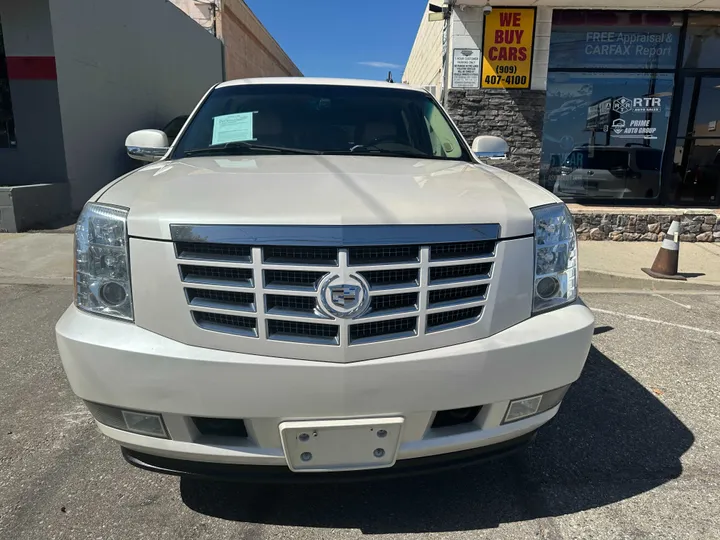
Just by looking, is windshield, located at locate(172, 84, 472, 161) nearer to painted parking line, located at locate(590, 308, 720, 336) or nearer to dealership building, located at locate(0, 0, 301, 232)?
painted parking line, located at locate(590, 308, 720, 336)

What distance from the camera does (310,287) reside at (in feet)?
5.77

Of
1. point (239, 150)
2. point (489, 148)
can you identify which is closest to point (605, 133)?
point (489, 148)

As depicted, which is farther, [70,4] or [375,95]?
[70,4]

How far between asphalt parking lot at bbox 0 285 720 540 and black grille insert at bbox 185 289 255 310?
0.95 metres

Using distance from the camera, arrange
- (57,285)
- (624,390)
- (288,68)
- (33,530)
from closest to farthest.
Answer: (33,530) < (624,390) < (57,285) < (288,68)

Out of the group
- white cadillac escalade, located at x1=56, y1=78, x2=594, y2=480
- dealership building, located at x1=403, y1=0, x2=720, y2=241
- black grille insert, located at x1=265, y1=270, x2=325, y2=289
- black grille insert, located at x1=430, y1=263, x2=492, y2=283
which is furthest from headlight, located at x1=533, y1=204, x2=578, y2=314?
dealership building, located at x1=403, y1=0, x2=720, y2=241

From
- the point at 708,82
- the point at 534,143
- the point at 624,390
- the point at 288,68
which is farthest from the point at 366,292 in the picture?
the point at 288,68

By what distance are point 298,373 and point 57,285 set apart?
5.04 meters

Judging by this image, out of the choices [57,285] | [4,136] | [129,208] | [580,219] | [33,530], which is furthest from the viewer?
[4,136]

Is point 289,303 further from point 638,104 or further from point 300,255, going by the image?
point 638,104

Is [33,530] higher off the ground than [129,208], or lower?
lower

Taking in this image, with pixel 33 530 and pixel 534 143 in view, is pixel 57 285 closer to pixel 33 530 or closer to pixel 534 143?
pixel 33 530

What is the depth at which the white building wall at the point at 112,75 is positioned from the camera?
861 centimetres

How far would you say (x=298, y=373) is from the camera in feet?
5.69
